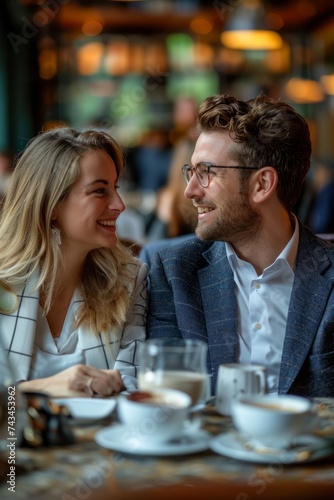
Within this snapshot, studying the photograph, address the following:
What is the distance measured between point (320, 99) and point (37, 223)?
23.4 ft

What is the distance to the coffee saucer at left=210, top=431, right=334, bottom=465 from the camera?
3.85ft

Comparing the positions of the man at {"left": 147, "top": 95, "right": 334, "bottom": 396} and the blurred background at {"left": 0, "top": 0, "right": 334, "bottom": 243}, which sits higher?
the blurred background at {"left": 0, "top": 0, "right": 334, "bottom": 243}

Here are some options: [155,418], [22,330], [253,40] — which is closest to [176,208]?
[22,330]

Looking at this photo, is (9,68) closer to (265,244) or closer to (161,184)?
(161,184)

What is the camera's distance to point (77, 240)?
2174mm

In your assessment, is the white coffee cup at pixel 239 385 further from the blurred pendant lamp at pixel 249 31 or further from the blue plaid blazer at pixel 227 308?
the blurred pendant lamp at pixel 249 31

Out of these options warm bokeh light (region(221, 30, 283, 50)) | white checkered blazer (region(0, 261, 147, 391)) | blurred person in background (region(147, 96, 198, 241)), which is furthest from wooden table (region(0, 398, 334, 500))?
warm bokeh light (region(221, 30, 283, 50))

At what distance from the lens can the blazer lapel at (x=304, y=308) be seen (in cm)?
200

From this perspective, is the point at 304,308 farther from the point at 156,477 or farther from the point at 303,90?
the point at 303,90

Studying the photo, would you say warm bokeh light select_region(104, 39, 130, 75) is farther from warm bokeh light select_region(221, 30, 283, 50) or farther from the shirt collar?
the shirt collar

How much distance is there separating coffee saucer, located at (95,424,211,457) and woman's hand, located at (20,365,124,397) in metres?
0.31

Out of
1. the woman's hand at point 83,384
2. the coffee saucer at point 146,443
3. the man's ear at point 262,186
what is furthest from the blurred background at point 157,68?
the coffee saucer at point 146,443

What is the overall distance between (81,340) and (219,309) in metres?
0.38

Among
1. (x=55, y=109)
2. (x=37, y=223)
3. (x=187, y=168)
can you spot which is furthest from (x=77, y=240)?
(x=55, y=109)
